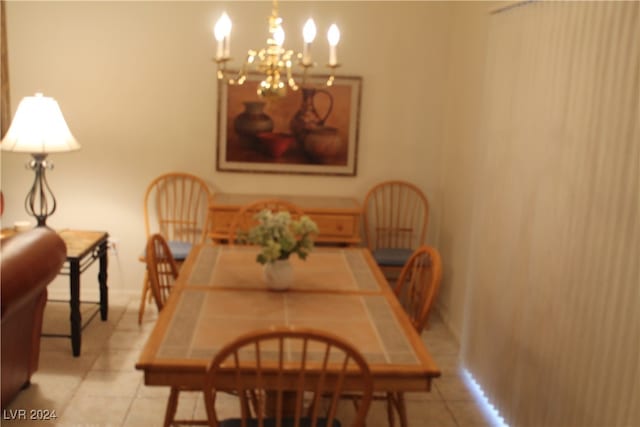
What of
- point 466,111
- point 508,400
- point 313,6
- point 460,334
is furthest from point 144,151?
point 508,400

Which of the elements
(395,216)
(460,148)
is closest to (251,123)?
(395,216)

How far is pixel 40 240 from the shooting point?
9.11 feet

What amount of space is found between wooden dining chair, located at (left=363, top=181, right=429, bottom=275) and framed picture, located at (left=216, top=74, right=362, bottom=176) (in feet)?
1.30

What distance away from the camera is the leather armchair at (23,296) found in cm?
245

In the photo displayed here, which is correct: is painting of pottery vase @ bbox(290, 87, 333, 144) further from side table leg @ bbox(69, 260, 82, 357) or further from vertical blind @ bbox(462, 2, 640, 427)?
side table leg @ bbox(69, 260, 82, 357)

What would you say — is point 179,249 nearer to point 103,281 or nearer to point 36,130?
point 103,281

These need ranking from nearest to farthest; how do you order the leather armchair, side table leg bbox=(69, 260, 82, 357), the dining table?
1. the dining table
2. the leather armchair
3. side table leg bbox=(69, 260, 82, 357)

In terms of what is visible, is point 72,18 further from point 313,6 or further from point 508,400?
point 508,400

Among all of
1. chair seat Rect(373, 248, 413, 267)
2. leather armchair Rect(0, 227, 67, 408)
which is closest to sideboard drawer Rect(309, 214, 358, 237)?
chair seat Rect(373, 248, 413, 267)

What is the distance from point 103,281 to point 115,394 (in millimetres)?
1091

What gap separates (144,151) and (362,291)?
2.45 metres

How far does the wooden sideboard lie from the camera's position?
4230 millimetres

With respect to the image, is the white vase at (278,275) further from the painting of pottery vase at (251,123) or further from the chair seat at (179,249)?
the painting of pottery vase at (251,123)

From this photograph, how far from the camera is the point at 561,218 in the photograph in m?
2.51
